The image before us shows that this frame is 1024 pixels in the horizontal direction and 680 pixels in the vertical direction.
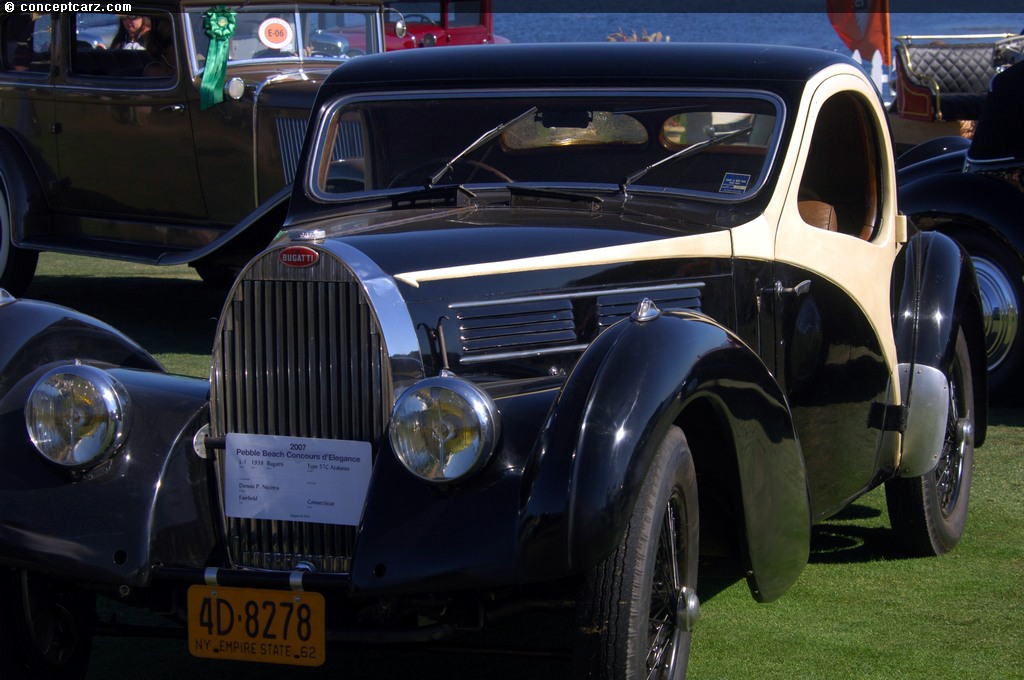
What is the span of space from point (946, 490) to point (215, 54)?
579cm

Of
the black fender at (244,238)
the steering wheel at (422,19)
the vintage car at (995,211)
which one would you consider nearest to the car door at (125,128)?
the black fender at (244,238)

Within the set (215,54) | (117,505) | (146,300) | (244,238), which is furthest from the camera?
(146,300)

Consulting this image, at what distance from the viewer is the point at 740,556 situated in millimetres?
3359

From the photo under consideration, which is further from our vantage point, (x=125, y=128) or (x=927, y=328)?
(x=125, y=128)

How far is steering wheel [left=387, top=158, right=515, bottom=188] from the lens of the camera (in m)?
3.82

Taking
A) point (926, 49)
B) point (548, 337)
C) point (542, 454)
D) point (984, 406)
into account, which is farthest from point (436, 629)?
point (926, 49)

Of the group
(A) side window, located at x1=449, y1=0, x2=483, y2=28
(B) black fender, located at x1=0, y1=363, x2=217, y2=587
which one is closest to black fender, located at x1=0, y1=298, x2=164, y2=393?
(B) black fender, located at x1=0, y1=363, x2=217, y2=587

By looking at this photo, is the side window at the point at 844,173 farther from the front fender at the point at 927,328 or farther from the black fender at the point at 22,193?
the black fender at the point at 22,193

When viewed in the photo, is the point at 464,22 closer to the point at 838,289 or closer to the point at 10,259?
the point at 10,259

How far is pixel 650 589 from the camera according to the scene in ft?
9.08

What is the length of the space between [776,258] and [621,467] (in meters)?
1.19

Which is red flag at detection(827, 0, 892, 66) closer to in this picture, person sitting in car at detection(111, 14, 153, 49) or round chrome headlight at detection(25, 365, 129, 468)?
person sitting in car at detection(111, 14, 153, 49)

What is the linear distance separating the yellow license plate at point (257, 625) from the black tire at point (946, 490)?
7.88 feet

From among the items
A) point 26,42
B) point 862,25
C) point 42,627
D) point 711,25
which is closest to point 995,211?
point 42,627
